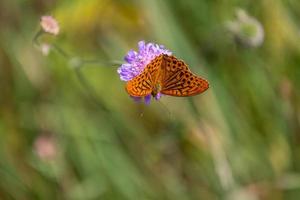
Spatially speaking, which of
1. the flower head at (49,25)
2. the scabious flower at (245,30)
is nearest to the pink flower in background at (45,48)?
the flower head at (49,25)

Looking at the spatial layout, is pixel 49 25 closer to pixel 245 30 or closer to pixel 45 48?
pixel 45 48

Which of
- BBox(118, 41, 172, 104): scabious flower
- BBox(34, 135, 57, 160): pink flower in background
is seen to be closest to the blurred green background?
BBox(34, 135, 57, 160): pink flower in background

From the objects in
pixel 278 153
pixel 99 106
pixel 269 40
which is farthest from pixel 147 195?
pixel 269 40

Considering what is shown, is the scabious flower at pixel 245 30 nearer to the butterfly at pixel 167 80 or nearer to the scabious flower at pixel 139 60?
the scabious flower at pixel 139 60

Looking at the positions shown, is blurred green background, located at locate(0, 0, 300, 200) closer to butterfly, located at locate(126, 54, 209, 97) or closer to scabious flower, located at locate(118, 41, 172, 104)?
scabious flower, located at locate(118, 41, 172, 104)

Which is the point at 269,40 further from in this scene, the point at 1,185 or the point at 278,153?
the point at 1,185

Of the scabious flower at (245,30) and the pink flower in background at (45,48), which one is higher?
the scabious flower at (245,30)

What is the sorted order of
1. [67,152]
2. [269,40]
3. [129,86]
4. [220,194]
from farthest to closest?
[269,40] → [67,152] → [220,194] → [129,86]
